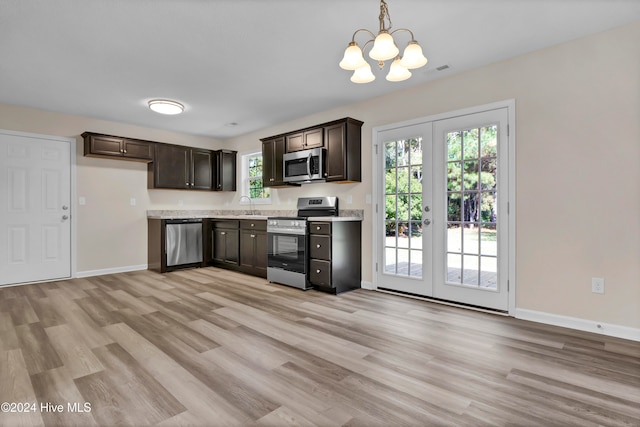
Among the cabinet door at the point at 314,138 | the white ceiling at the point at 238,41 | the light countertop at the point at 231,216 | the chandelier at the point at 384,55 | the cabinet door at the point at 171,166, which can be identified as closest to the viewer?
the chandelier at the point at 384,55

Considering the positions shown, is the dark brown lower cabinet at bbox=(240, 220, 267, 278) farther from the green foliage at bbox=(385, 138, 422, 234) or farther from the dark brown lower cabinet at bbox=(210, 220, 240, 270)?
the green foliage at bbox=(385, 138, 422, 234)

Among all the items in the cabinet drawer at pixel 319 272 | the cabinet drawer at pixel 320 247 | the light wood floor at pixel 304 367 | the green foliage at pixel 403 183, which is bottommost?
the light wood floor at pixel 304 367

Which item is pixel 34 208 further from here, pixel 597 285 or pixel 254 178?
pixel 597 285

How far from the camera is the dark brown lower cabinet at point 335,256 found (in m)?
3.89

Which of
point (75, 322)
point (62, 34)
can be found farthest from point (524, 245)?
point (62, 34)

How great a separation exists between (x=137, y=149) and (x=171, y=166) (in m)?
0.57

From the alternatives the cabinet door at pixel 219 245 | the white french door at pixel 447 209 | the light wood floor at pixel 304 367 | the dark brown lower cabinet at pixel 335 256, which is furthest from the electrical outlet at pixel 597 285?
the cabinet door at pixel 219 245

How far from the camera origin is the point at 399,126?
3838mm

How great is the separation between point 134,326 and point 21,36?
2492 mm

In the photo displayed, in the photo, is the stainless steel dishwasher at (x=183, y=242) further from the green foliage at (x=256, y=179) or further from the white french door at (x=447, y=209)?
the white french door at (x=447, y=209)

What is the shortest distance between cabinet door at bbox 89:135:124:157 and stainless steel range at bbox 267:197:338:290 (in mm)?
2601

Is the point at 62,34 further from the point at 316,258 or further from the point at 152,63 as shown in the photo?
the point at 316,258

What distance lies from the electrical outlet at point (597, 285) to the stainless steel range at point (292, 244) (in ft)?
9.05

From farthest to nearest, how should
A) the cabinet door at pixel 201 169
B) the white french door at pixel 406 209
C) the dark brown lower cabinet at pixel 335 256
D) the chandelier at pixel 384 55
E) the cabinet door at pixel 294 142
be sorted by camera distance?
the cabinet door at pixel 201 169 < the cabinet door at pixel 294 142 < the dark brown lower cabinet at pixel 335 256 < the white french door at pixel 406 209 < the chandelier at pixel 384 55
